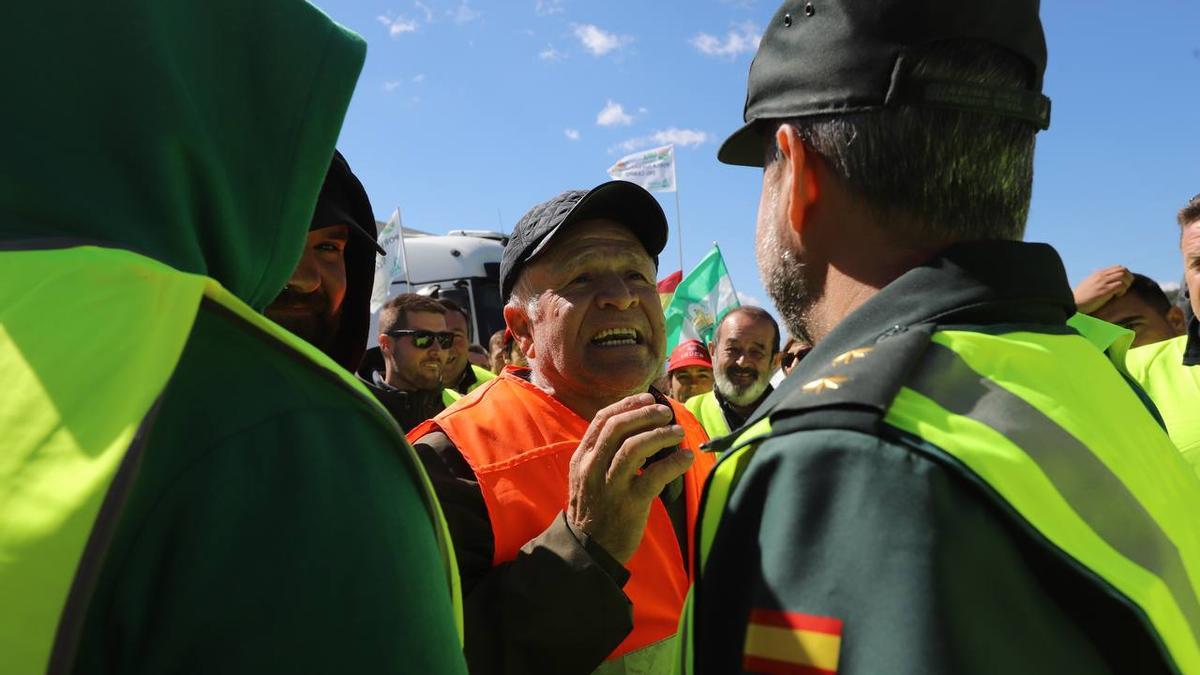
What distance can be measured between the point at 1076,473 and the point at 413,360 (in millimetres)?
5173

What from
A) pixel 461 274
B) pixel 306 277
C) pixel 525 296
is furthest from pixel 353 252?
pixel 461 274

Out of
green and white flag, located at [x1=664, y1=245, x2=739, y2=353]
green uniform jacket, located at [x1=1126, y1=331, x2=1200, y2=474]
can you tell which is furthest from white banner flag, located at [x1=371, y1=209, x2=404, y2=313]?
green uniform jacket, located at [x1=1126, y1=331, x2=1200, y2=474]

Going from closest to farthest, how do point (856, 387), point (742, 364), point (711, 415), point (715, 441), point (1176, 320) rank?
point (856, 387) < point (715, 441) < point (1176, 320) < point (711, 415) < point (742, 364)

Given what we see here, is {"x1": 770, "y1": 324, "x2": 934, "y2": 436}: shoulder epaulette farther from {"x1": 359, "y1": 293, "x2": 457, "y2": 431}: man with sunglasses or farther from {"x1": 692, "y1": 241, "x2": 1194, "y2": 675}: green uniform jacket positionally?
{"x1": 359, "y1": 293, "x2": 457, "y2": 431}: man with sunglasses

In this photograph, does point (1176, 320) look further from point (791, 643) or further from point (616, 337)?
point (791, 643)

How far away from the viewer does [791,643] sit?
0.95 m

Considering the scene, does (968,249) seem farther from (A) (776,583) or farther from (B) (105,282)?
(B) (105,282)

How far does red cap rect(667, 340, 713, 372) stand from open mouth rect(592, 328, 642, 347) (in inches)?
209

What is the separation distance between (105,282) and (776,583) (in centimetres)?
74

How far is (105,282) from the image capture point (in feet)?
2.36

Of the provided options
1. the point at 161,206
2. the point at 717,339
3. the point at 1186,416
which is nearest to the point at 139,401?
the point at 161,206

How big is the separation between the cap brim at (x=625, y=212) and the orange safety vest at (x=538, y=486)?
520mm

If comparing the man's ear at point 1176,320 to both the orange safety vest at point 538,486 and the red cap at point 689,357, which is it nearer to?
the red cap at point 689,357

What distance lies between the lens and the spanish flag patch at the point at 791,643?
927 millimetres
